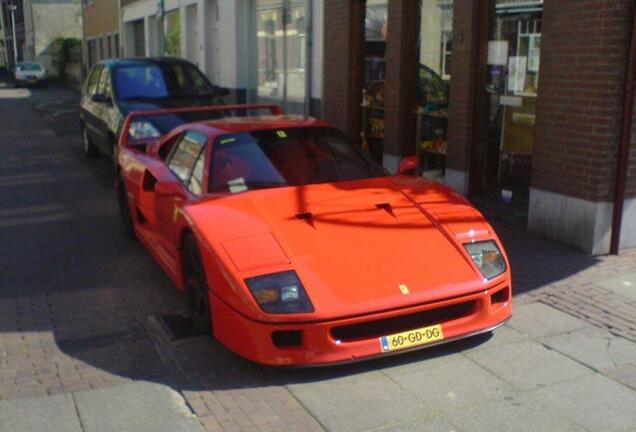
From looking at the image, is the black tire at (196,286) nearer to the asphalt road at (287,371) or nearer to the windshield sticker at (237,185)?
the asphalt road at (287,371)

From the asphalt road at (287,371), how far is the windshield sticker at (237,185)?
1006 mm

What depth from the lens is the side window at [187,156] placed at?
587 cm

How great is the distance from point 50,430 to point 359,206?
2.36 m

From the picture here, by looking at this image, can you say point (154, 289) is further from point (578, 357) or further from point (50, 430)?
point (578, 357)

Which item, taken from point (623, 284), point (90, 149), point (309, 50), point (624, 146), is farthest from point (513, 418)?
point (90, 149)

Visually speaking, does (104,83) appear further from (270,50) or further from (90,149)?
(270,50)

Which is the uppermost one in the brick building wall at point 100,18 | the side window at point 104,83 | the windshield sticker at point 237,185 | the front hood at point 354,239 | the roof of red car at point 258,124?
the brick building wall at point 100,18

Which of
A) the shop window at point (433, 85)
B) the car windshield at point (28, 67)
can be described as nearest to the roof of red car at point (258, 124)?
the shop window at point (433, 85)

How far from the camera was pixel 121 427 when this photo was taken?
3873 mm

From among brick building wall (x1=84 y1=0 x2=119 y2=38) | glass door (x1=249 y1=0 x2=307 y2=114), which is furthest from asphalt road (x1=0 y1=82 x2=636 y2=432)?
brick building wall (x1=84 y1=0 x2=119 y2=38)

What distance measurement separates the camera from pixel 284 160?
573cm

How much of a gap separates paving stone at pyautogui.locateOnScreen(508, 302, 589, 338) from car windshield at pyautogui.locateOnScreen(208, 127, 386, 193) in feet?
4.95

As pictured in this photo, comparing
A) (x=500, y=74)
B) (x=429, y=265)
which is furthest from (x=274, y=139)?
(x=500, y=74)

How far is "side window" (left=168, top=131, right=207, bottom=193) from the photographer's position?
5.87 meters
